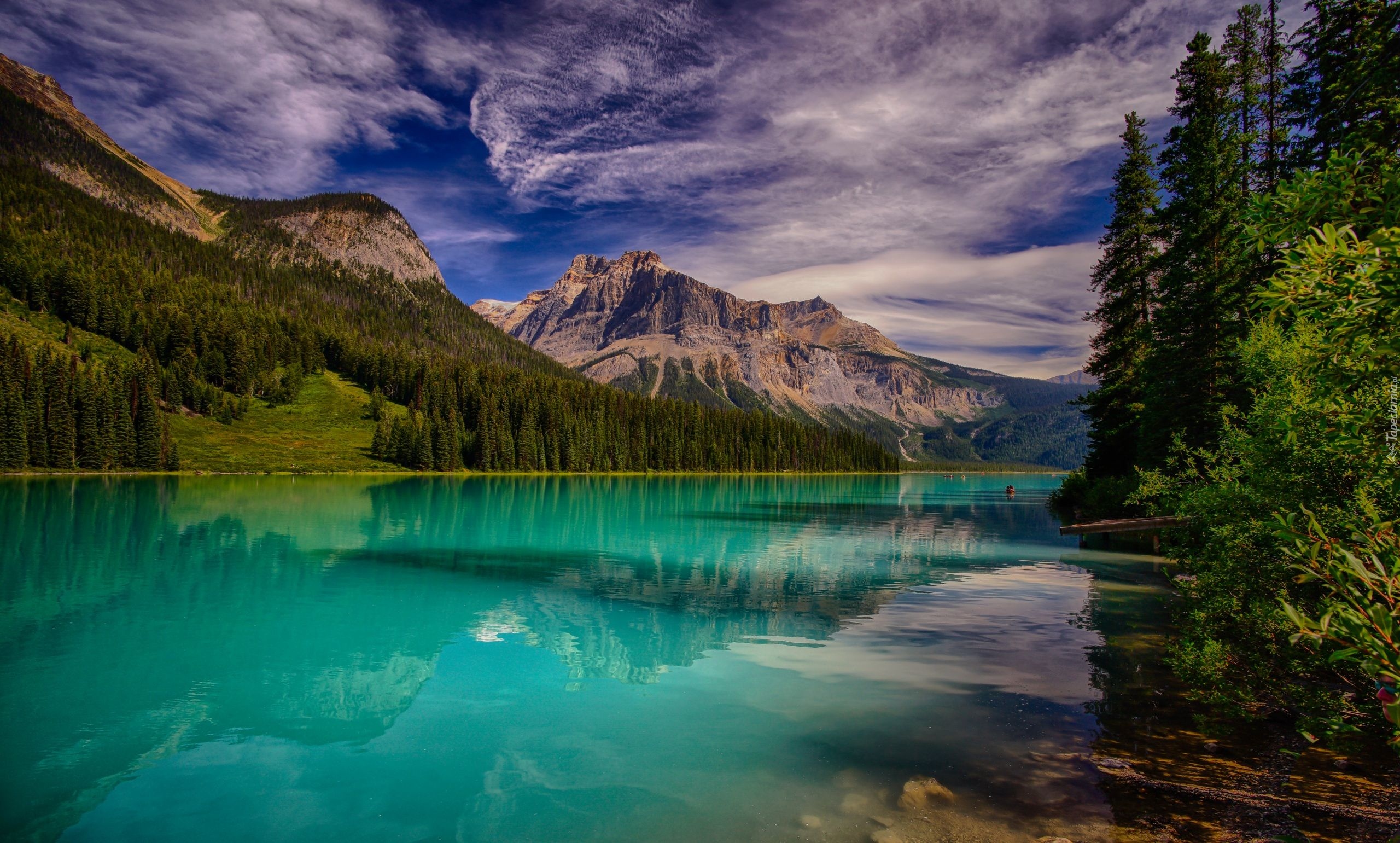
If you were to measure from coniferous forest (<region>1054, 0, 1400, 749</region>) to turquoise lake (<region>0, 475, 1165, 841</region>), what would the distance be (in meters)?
3.62

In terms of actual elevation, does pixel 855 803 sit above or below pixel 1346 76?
below

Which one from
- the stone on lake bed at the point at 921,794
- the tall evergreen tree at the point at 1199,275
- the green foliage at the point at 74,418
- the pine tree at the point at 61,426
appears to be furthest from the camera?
the pine tree at the point at 61,426

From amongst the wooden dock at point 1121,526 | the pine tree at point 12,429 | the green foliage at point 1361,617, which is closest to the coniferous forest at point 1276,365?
the green foliage at point 1361,617

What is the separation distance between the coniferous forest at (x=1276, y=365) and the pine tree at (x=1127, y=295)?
16 centimetres

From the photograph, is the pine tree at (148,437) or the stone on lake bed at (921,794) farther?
the pine tree at (148,437)

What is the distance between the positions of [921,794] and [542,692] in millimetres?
8833

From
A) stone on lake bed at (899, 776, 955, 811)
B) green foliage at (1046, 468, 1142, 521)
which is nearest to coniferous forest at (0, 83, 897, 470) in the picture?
green foliage at (1046, 468, 1142, 521)

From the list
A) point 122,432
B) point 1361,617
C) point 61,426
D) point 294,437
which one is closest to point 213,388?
point 294,437

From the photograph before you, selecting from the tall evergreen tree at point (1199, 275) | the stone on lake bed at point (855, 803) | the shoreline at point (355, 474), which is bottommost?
the stone on lake bed at point (855, 803)

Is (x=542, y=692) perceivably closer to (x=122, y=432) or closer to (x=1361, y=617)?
(x=1361, y=617)

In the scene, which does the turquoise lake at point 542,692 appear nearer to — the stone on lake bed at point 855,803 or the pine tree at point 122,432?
the stone on lake bed at point 855,803

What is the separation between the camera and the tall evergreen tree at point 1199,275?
30875mm

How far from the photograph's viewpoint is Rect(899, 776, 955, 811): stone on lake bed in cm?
1021

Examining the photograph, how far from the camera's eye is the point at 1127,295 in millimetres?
46438
